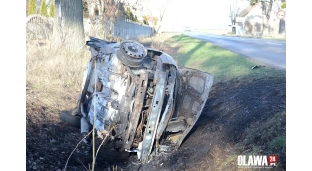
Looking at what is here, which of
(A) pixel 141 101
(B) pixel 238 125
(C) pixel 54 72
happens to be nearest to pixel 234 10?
(B) pixel 238 125

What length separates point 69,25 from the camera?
458cm

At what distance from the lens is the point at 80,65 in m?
4.73

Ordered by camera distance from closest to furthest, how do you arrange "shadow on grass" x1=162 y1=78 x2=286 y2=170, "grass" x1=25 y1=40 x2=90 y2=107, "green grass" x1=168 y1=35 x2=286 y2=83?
"shadow on grass" x1=162 y1=78 x2=286 y2=170 → "grass" x1=25 y1=40 x2=90 y2=107 → "green grass" x1=168 y1=35 x2=286 y2=83

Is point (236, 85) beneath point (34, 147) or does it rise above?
above

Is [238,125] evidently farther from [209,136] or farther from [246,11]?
[246,11]

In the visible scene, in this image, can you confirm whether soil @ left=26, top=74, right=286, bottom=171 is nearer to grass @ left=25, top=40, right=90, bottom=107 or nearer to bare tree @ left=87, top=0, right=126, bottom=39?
grass @ left=25, top=40, right=90, bottom=107

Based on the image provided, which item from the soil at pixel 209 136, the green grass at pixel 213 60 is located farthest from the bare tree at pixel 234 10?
the soil at pixel 209 136

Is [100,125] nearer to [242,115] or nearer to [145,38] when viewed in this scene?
[145,38]

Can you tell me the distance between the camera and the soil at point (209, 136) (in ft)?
12.4

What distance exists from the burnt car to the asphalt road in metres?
0.39
